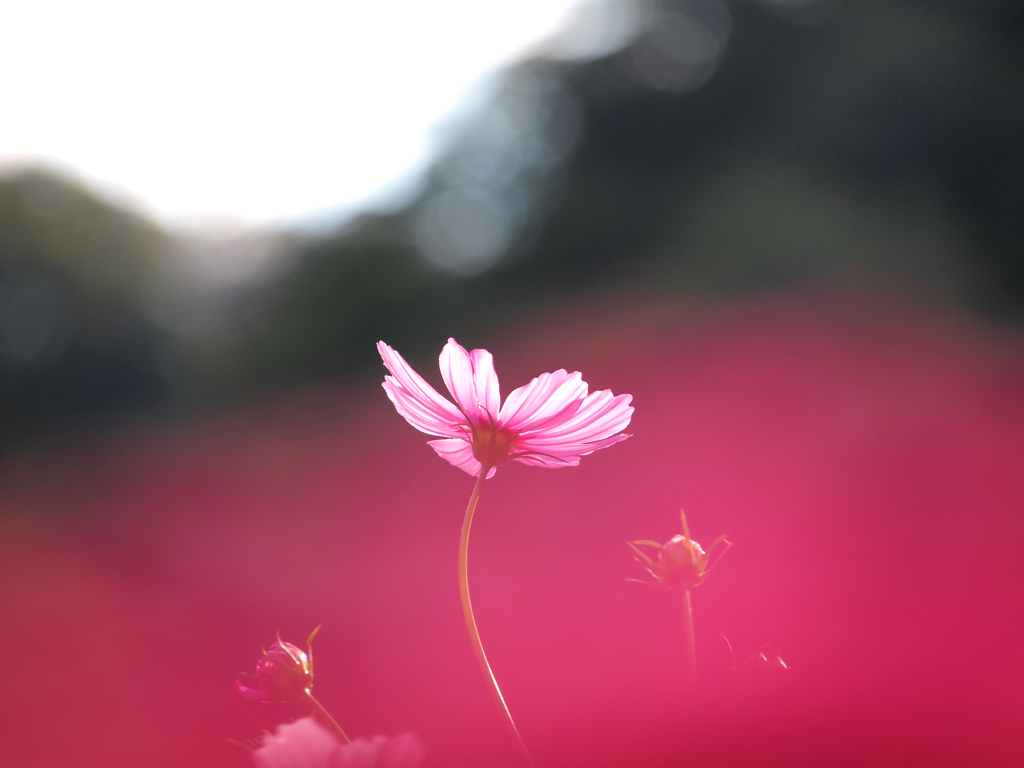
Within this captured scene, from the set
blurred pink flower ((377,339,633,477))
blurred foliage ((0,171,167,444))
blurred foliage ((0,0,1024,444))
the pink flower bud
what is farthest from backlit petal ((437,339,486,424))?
blurred foliage ((0,171,167,444))

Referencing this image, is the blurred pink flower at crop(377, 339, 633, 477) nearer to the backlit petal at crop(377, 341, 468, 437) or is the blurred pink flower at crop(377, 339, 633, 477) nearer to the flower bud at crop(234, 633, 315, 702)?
the backlit petal at crop(377, 341, 468, 437)

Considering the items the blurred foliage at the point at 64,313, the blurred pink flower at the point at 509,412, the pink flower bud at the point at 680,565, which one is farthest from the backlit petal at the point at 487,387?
the blurred foliage at the point at 64,313

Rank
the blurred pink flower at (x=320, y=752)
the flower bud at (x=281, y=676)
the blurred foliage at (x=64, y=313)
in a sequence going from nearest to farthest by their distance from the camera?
the blurred pink flower at (x=320, y=752) < the flower bud at (x=281, y=676) < the blurred foliage at (x=64, y=313)

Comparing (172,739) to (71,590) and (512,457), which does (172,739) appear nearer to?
(71,590)

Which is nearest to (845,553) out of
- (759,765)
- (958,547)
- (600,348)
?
(958,547)

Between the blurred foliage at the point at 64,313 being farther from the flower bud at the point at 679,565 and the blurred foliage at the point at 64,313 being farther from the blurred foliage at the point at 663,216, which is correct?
the flower bud at the point at 679,565

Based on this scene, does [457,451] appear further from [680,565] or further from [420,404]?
[680,565]

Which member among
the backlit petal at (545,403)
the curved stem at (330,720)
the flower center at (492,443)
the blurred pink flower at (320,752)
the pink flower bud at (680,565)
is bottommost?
the blurred pink flower at (320,752)
